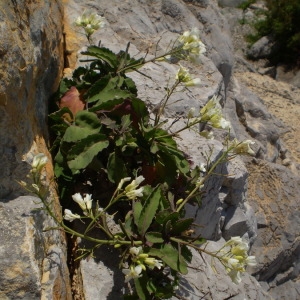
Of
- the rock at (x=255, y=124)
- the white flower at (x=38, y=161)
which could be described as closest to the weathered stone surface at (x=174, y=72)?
the rock at (x=255, y=124)

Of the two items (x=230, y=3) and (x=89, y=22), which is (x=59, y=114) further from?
(x=230, y=3)

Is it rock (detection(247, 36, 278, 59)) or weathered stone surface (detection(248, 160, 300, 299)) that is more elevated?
rock (detection(247, 36, 278, 59))

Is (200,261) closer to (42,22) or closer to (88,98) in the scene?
(88,98)

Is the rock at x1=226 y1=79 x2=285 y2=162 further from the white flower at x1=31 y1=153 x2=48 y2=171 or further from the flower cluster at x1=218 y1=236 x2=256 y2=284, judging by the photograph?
the white flower at x1=31 y1=153 x2=48 y2=171

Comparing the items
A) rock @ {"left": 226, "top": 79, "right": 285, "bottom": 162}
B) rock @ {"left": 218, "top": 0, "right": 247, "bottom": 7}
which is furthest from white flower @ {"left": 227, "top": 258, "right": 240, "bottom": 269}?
rock @ {"left": 218, "top": 0, "right": 247, "bottom": 7}

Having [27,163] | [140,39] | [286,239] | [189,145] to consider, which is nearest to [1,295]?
[27,163]

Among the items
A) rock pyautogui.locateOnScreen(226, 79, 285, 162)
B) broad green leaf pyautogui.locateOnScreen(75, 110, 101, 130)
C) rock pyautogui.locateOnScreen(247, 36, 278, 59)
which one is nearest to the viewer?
broad green leaf pyautogui.locateOnScreen(75, 110, 101, 130)

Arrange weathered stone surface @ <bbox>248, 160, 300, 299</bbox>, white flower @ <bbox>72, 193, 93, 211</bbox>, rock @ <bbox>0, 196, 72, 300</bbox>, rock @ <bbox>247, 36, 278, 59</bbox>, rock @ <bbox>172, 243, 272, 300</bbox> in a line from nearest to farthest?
rock @ <bbox>0, 196, 72, 300</bbox> → white flower @ <bbox>72, 193, 93, 211</bbox> → rock @ <bbox>172, 243, 272, 300</bbox> → weathered stone surface @ <bbox>248, 160, 300, 299</bbox> → rock @ <bbox>247, 36, 278, 59</bbox>
